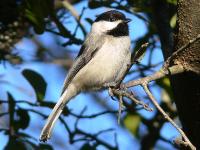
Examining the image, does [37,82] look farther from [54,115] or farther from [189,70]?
[189,70]

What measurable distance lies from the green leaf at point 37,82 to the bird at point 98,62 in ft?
0.53

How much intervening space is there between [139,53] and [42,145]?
2.65 feet

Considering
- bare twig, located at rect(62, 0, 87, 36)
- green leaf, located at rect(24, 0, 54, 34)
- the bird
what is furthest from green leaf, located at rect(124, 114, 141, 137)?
green leaf, located at rect(24, 0, 54, 34)

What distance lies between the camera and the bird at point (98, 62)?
239 centimetres

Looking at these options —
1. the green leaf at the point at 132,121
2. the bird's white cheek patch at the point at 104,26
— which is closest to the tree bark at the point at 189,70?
the green leaf at the point at 132,121

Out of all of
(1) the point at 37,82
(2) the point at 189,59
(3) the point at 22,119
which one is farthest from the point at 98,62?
(2) the point at 189,59

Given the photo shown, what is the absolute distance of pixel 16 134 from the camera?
207 cm

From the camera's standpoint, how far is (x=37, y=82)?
7.11 ft

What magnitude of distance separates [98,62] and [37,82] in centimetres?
39

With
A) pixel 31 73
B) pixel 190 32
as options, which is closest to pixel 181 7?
pixel 190 32

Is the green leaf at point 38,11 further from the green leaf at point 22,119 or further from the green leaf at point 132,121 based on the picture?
the green leaf at point 132,121

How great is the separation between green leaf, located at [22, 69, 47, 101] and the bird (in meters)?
0.16

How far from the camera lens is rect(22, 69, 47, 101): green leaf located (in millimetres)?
2148

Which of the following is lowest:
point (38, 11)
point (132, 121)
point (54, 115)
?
point (132, 121)
